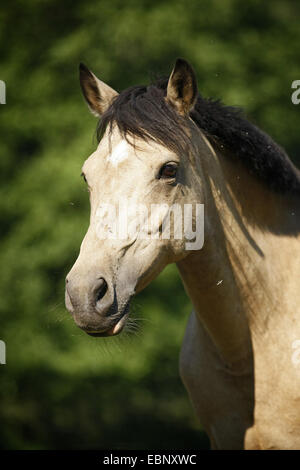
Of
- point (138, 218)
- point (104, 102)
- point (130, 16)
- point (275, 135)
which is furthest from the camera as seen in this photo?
point (130, 16)

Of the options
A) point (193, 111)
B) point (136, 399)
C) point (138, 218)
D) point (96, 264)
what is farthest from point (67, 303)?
point (136, 399)

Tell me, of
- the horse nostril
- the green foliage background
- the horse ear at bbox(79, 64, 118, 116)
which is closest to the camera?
the horse nostril

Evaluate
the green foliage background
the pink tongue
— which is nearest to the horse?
the pink tongue

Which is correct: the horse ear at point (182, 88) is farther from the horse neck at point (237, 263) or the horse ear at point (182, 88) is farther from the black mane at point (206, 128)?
the horse neck at point (237, 263)

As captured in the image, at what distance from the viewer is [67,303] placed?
2.06m

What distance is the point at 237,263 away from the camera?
2604 millimetres

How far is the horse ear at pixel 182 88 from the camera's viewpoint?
7.98ft

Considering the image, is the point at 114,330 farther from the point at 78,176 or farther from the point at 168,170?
the point at 78,176

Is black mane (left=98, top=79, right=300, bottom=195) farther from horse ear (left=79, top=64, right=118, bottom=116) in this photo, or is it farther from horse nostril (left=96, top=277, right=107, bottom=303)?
horse nostril (left=96, top=277, right=107, bottom=303)

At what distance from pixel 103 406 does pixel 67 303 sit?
13.8 ft

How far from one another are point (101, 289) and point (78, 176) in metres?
3.60

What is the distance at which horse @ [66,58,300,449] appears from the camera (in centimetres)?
225

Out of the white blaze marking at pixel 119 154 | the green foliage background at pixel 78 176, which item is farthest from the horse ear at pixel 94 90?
the green foliage background at pixel 78 176

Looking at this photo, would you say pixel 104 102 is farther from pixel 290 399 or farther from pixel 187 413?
pixel 187 413
